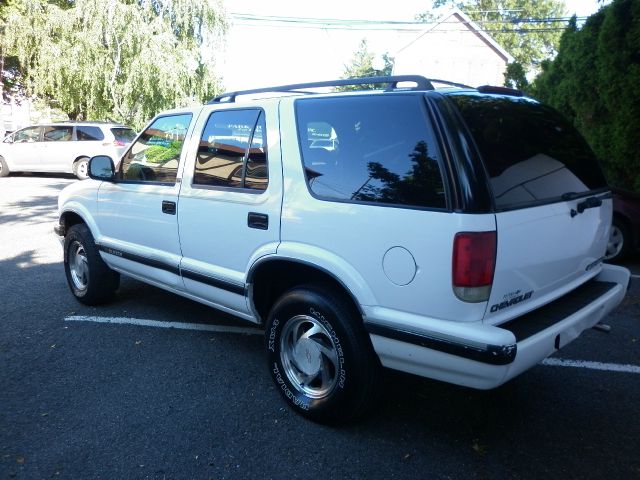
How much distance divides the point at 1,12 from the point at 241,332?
74.8 feet

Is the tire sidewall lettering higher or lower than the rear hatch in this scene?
lower

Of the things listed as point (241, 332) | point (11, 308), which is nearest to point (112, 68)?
point (11, 308)

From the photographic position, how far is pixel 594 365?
3932mm

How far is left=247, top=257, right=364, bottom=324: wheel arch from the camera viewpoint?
2.96 metres

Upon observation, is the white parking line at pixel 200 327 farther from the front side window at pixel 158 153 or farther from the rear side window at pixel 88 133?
the rear side window at pixel 88 133

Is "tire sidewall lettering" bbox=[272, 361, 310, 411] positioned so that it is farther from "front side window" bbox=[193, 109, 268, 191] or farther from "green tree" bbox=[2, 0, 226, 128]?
"green tree" bbox=[2, 0, 226, 128]

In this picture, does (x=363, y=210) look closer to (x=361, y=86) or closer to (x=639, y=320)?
(x=361, y=86)

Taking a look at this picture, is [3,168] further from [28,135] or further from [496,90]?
[496,90]

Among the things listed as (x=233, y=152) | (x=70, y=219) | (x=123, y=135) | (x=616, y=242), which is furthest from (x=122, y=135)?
(x=233, y=152)

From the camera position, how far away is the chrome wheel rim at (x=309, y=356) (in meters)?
3.10

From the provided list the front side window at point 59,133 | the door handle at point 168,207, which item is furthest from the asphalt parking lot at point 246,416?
the front side window at point 59,133

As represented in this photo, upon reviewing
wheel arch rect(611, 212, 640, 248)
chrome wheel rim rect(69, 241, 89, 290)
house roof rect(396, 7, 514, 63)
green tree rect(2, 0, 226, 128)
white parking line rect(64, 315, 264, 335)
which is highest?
house roof rect(396, 7, 514, 63)

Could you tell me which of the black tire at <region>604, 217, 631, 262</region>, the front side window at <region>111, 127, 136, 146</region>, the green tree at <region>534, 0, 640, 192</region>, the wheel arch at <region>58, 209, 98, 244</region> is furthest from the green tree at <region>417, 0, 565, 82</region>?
the wheel arch at <region>58, 209, 98, 244</region>

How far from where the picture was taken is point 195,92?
19.7m
